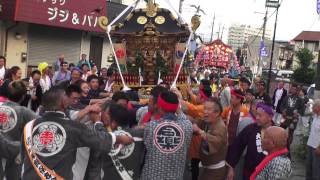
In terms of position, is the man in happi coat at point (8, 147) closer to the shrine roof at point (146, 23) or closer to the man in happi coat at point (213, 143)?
the man in happi coat at point (213, 143)

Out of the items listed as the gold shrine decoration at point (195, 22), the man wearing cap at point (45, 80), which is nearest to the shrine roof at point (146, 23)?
the gold shrine decoration at point (195, 22)

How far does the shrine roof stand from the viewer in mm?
10656

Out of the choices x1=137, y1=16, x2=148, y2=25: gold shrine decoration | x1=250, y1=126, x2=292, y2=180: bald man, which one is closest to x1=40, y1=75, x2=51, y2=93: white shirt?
x1=137, y1=16, x2=148, y2=25: gold shrine decoration

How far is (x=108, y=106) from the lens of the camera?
438 cm

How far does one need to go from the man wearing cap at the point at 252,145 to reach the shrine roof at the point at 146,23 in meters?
5.40

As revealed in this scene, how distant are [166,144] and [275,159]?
0.97 m

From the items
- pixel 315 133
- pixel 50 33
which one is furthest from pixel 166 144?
pixel 50 33

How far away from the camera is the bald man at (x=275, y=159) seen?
13.1 ft

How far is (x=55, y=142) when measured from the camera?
3.81 m

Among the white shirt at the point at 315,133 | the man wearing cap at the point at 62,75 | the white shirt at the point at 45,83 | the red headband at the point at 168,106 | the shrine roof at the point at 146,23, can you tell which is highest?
the shrine roof at the point at 146,23

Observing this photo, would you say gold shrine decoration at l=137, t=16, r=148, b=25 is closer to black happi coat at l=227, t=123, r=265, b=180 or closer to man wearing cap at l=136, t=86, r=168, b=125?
man wearing cap at l=136, t=86, r=168, b=125

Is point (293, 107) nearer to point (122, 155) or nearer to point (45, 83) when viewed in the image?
point (45, 83)

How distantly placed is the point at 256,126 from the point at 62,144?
255 cm

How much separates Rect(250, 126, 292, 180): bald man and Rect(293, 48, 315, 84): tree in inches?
1493
